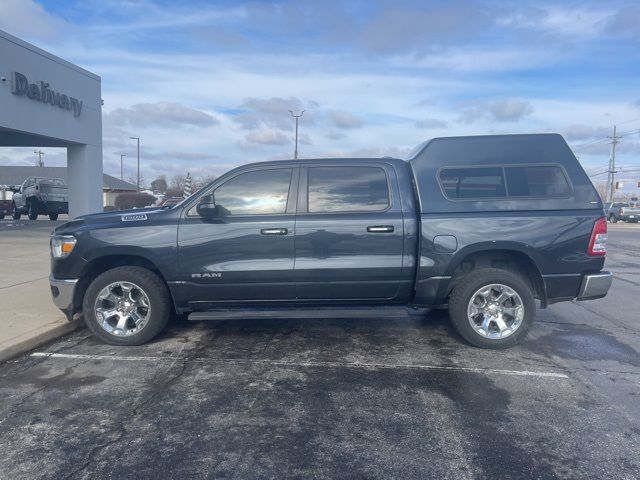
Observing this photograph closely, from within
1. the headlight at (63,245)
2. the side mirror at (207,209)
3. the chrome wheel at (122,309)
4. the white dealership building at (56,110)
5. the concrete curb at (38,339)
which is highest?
the white dealership building at (56,110)

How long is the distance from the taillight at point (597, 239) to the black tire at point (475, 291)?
73cm

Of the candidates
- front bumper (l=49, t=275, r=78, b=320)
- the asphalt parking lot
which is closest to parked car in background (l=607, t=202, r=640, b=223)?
the asphalt parking lot

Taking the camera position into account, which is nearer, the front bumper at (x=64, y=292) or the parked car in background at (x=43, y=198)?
the front bumper at (x=64, y=292)

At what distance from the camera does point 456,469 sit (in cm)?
326

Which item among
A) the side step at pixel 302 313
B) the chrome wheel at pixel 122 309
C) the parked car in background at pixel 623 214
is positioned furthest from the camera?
the parked car in background at pixel 623 214

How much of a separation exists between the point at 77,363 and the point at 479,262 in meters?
4.17

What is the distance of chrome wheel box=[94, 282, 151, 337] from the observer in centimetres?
560

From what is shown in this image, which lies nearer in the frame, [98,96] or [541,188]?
[541,188]

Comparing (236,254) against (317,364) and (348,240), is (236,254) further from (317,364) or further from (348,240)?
(317,364)

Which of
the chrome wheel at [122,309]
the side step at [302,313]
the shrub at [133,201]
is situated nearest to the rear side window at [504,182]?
the side step at [302,313]

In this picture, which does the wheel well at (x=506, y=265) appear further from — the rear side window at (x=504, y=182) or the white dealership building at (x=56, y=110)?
the white dealership building at (x=56, y=110)

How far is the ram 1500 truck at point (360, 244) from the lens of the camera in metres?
5.47

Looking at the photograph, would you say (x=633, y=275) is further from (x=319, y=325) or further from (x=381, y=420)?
(x=381, y=420)

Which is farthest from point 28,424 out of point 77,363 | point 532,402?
point 532,402
